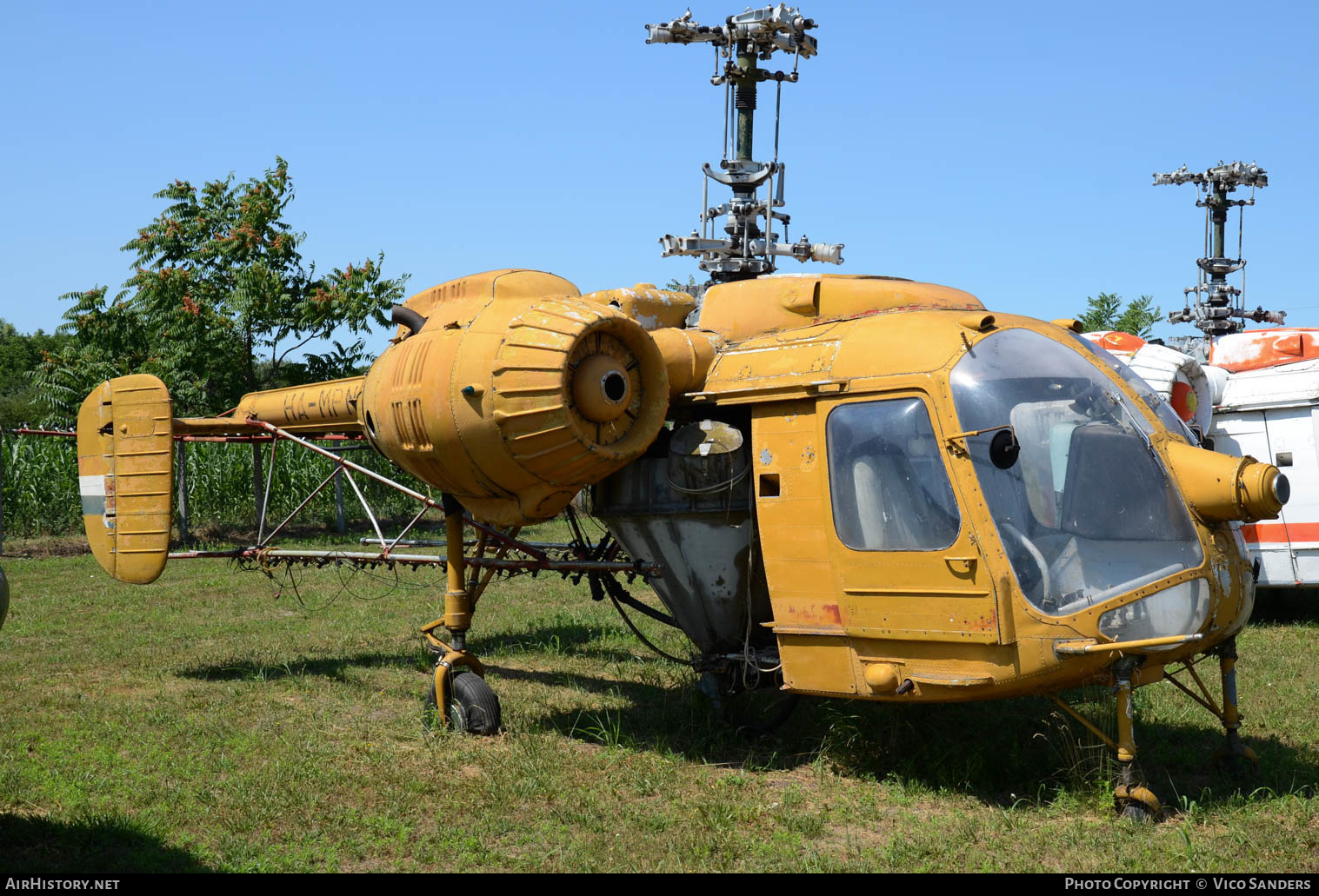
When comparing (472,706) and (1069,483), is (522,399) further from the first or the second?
(1069,483)

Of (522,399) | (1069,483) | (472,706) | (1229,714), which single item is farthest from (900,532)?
(472,706)

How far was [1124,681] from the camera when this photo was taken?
5.26m

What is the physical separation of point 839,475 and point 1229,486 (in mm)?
1922

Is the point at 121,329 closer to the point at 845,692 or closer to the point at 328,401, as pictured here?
the point at 328,401

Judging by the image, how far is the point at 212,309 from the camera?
20.3 metres

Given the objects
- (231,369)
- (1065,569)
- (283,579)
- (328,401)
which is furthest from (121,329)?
(1065,569)

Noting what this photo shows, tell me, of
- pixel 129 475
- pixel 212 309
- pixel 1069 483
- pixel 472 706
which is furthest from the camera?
pixel 212 309

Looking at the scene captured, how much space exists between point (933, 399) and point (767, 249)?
2.68 m

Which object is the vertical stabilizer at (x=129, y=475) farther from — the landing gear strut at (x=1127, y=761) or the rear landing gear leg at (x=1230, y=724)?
the rear landing gear leg at (x=1230, y=724)

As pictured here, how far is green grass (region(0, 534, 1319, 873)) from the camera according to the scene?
519 centimetres

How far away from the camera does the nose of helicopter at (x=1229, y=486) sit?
5.32m

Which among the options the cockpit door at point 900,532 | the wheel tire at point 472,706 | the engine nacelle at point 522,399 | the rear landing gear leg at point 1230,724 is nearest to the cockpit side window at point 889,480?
the cockpit door at point 900,532

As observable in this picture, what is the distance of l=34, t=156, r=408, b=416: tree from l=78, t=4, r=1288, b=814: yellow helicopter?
14141 millimetres

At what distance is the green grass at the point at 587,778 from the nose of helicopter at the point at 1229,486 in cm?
152
